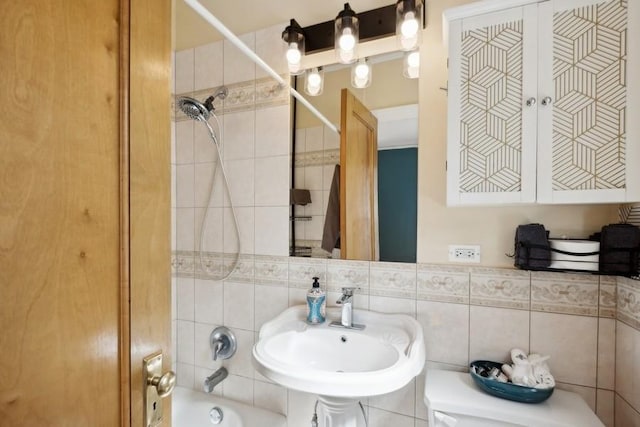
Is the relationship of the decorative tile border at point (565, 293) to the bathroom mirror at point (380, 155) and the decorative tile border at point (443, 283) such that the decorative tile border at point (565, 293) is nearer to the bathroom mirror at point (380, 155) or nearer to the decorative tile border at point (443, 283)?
the decorative tile border at point (443, 283)

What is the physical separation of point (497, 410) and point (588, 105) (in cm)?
103

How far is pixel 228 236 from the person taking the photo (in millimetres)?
1818

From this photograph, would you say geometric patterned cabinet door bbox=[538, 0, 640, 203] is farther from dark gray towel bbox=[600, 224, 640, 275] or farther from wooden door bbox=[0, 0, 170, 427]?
wooden door bbox=[0, 0, 170, 427]

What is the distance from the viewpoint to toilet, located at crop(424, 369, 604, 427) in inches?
38.9

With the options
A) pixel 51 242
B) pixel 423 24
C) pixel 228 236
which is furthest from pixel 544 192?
pixel 228 236

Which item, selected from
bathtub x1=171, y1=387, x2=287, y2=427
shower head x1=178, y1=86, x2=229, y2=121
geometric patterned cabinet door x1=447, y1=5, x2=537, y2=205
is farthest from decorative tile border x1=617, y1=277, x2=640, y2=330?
shower head x1=178, y1=86, x2=229, y2=121

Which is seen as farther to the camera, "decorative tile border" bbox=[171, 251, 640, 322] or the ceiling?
the ceiling

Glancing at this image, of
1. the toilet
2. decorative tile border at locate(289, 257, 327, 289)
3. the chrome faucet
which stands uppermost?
decorative tile border at locate(289, 257, 327, 289)

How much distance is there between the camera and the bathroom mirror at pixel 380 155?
1452 millimetres

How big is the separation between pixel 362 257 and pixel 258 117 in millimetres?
945

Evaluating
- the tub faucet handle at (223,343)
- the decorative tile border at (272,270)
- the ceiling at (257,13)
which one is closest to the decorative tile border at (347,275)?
the decorative tile border at (272,270)

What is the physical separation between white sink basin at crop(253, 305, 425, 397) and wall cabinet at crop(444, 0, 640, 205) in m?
0.58

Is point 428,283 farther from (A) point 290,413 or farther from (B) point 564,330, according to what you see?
(A) point 290,413

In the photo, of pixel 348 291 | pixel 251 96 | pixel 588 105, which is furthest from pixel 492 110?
pixel 251 96
